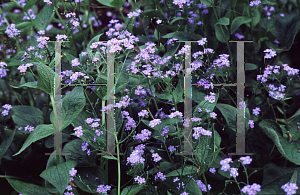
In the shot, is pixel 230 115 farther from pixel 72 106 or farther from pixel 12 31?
pixel 12 31

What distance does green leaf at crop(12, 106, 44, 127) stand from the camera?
5.54ft

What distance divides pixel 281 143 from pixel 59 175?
98 cm

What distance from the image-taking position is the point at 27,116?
1.79m

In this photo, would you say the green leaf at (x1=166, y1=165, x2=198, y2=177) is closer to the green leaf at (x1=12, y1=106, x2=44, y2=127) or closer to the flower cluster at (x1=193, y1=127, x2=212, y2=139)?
the flower cluster at (x1=193, y1=127, x2=212, y2=139)

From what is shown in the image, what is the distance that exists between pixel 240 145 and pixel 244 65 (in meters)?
0.46

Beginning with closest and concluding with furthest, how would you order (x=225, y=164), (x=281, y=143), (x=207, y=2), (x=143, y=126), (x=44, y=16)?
(x=225, y=164), (x=281, y=143), (x=207, y=2), (x=143, y=126), (x=44, y=16)

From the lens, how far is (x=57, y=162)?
143 centimetres

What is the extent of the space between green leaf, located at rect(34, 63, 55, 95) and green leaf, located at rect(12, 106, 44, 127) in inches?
11.4

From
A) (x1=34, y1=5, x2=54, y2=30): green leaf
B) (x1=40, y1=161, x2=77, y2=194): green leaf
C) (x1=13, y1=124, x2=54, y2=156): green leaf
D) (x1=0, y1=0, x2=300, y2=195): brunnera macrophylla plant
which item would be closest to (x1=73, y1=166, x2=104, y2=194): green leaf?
(x1=0, y1=0, x2=300, y2=195): brunnera macrophylla plant

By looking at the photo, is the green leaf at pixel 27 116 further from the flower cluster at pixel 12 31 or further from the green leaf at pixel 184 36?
the green leaf at pixel 184 36

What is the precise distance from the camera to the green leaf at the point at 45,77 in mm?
1354

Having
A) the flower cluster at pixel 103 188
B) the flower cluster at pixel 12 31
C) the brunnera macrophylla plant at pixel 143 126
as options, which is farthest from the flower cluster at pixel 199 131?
the flower cluster at pixel 12 31

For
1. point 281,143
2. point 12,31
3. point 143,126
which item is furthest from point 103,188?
point 12,31

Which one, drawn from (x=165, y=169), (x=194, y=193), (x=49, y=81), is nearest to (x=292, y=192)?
(x=194, y=193)
